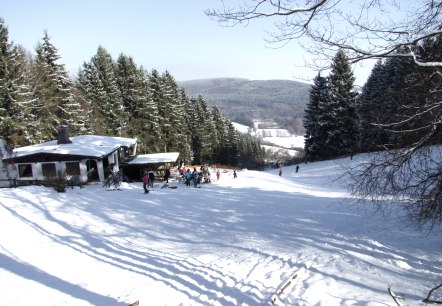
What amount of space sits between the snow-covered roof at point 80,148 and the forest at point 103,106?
4014 millimetres

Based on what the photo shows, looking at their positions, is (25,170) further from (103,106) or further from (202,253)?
(202,253)

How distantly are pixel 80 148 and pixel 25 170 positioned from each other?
14.7ft

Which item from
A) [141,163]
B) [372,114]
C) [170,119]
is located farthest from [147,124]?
[372,114]

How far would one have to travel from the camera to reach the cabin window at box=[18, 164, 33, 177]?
2661 cm

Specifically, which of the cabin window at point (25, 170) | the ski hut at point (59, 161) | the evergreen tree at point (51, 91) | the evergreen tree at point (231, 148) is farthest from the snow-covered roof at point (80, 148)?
the evergreen tree at point (231, 148)

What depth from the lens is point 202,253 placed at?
457 inches

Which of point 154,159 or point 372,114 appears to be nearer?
point 372,114

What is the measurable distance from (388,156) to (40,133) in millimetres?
33092

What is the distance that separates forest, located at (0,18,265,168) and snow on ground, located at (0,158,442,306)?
1272 cm

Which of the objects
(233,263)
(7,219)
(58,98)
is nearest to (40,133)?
(58,98)

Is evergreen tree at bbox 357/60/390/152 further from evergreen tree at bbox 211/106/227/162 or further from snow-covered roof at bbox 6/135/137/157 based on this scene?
evergreen tree at bbox 211/106/227/162

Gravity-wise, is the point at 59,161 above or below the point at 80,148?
below

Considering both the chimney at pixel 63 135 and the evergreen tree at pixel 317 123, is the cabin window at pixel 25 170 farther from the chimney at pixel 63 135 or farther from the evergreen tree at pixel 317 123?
the evergreen tree at pixel 317 123

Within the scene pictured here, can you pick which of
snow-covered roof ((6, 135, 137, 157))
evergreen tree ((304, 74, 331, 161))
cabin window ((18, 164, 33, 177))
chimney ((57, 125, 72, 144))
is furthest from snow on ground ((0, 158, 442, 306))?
evergreen tree ((304, 74, 331, 161))
